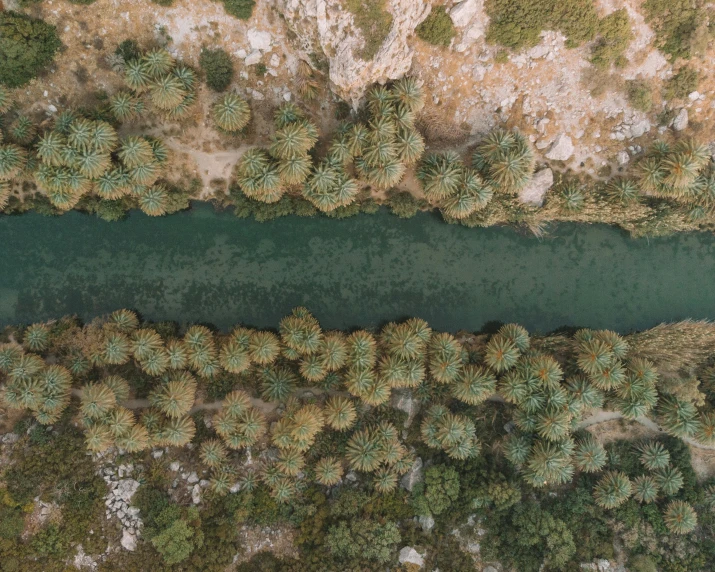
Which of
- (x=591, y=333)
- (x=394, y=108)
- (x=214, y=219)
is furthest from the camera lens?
(x=214, y=219)

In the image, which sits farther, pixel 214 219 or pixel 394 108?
pixel 214 219

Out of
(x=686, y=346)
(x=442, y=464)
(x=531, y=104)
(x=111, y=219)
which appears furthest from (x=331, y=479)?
(x=531, y=104)

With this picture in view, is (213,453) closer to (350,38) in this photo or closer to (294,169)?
(294,169)

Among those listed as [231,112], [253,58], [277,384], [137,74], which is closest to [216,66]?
[253,58]

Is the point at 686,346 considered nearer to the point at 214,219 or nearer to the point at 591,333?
the point at 591,333

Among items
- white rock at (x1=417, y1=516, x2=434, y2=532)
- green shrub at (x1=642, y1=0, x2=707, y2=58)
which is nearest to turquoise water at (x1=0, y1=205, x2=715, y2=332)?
green shrub at (x1=642, y1=0, x2=707, y2=58)

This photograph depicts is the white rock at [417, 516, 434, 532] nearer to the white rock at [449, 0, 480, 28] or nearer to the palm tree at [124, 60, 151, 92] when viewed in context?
the white rock at [449, 0, 480, 28]
